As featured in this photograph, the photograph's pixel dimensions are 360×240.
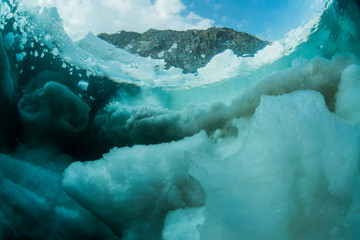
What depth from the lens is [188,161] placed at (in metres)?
1.34

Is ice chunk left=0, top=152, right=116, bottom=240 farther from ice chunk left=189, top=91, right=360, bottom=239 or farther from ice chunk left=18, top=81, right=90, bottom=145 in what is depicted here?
ice chunk left=189, top=91, right=360, bottom=239

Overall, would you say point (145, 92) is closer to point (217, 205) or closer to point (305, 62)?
point (305, 62)

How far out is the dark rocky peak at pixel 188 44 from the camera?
8453 millimetres

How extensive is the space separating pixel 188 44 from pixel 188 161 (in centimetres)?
829

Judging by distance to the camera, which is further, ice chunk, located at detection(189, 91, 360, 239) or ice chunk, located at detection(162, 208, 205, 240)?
ice chunk, located at detection(162, 208, 205, 240)

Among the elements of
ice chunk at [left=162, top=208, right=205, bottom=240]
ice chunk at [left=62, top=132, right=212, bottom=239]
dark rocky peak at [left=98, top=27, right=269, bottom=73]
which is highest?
dark rocky peak at [left=98, top=27, right=269, bottom=73]

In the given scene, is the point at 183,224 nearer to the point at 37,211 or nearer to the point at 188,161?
the point at 188,161

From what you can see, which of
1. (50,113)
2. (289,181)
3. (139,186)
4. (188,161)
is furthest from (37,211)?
(289,181)

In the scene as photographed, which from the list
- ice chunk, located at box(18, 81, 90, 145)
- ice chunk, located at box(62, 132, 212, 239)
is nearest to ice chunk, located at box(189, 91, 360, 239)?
ice chunk, located at box(62, 132, 212, 239)

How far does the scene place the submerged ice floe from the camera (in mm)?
1171

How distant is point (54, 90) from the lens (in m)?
3.18

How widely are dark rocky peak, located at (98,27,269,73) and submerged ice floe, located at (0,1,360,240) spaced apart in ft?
14.2

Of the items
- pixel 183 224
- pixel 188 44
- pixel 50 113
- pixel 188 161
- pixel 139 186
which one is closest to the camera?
pixel 188 161

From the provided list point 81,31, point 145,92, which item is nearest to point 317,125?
point 81,31
